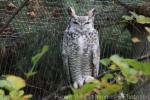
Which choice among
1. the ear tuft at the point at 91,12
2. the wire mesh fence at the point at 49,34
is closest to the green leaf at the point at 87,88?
the wire mesh fence at the point at 49,34

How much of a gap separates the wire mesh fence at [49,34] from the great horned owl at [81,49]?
0.08 metres

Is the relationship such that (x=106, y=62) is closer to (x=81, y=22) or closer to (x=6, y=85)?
(x=6, y=85)

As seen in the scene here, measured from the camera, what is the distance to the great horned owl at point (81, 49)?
272cm

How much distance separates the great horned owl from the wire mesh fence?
0.08 metres

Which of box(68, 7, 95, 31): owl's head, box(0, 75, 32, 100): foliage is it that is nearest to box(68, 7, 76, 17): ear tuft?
box(68, 7, 95, 31): owl's head

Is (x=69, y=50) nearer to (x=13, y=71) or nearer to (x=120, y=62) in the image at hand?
(x=13, y=71)

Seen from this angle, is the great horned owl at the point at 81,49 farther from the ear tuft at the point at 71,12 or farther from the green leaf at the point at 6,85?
the green leaf at the point at 6,85

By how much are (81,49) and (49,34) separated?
250 millimetres

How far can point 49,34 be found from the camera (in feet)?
9.09

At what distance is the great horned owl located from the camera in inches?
107

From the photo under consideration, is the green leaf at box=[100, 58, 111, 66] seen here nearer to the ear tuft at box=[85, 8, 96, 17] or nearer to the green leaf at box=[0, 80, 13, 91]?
the green leaf at box=[0, 80, 13, 91]

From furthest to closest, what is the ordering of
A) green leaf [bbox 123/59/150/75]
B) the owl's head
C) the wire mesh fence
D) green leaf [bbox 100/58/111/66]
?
the owl's head → the wire mesh fence → green leaf [bbox 100/58/111/66] → green leaf [bbox 123/59/150/75]

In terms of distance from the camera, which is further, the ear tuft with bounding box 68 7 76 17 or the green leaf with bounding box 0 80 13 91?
the ear tuft with bounding box 68 7 76 17

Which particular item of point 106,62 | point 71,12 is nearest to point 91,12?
point 71,12
